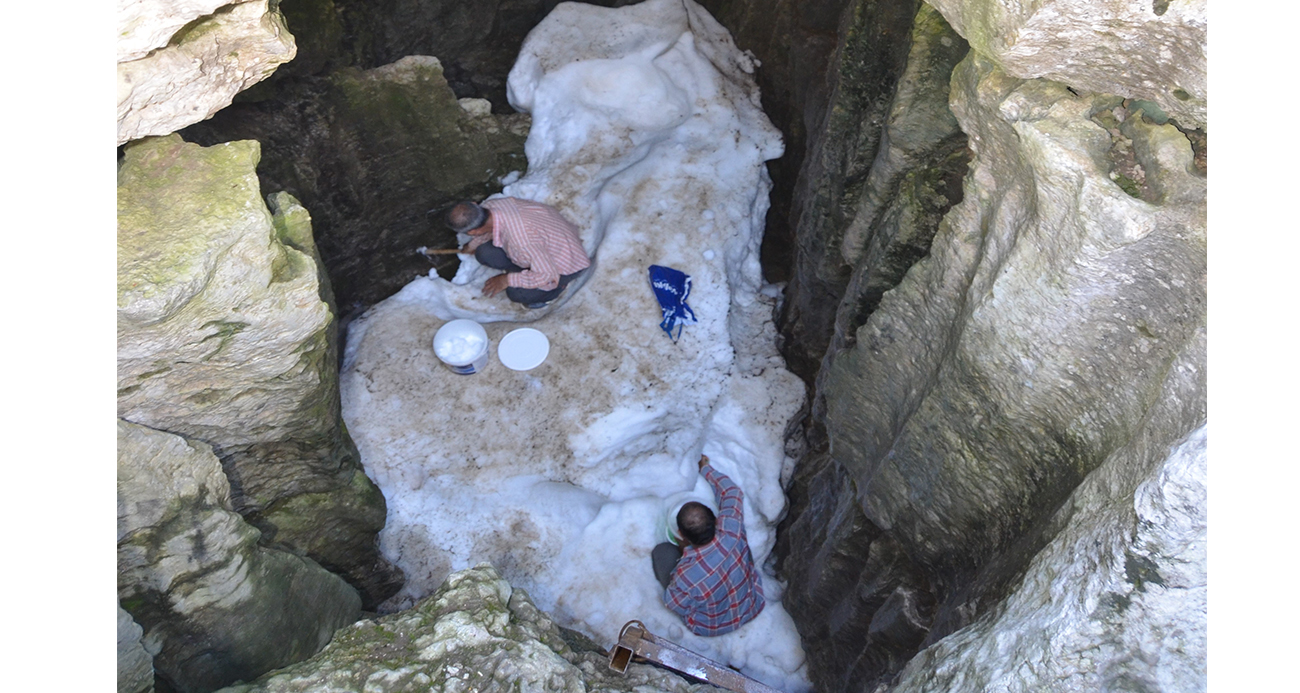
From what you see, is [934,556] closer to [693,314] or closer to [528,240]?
[693,314]

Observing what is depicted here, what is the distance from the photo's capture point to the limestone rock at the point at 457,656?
194cm

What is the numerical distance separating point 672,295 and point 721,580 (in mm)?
1589

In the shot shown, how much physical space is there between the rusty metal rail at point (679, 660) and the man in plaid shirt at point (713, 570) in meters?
0.56

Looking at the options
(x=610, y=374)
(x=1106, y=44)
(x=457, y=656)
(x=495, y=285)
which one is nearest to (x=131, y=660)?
(x=457, y=656)

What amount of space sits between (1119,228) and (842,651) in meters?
2.22

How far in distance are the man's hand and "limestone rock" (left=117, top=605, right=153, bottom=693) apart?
2697 mm

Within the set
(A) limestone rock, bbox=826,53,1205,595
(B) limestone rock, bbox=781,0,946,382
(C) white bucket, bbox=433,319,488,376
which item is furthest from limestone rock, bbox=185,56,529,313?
(A) limestone rock, bbox=826,53,1205,595

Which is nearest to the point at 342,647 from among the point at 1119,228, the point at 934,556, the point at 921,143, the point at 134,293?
the point at 134,293

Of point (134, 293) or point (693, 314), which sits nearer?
point (134, 293)

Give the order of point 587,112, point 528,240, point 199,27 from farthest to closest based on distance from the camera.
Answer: point 587,112
point 528,240
point 199,27

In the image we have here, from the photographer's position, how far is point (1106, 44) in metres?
1.74

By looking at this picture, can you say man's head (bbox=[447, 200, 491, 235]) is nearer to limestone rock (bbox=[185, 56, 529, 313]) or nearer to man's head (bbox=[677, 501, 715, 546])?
limestone rock (bbox=[185, 56, 529, 313])

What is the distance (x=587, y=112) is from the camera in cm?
496

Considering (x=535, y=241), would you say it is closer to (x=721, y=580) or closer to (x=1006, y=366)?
(x=721, y=580)
